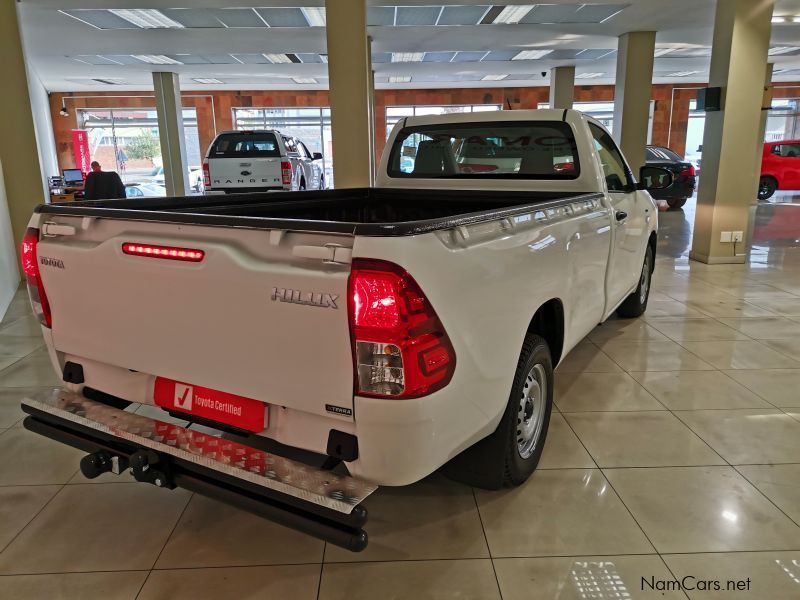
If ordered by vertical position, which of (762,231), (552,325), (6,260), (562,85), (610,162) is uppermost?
(562,85)

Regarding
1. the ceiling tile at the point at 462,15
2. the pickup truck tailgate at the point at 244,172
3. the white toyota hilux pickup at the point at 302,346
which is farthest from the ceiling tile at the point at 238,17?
the white toyota hilux pickup at the point at 302,346

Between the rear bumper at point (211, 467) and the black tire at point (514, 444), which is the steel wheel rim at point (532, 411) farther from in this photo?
the rear bumper at point (211, 467)

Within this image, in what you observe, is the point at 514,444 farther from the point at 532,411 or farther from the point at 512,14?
the point at 512,14

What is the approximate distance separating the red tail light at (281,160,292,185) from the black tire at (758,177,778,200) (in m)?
12.5

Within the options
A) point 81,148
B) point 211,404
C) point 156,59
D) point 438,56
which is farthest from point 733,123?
point 81,148

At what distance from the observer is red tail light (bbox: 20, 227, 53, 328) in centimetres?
218

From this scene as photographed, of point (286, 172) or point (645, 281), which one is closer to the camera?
point (645, 281)

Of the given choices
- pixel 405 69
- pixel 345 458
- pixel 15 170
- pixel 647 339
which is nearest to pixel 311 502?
pixel 345 458

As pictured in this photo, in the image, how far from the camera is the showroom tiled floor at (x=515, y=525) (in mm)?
1994

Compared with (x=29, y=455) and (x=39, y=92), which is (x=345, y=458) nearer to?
(x=29, y=455)

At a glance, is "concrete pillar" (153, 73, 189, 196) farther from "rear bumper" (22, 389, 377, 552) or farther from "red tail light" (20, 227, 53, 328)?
"rear bumper" (22, 389, 377, 552)

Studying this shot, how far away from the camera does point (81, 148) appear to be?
66.6 feet

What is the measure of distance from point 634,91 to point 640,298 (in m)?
7.92

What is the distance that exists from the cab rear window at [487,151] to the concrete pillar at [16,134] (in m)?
5.07
